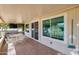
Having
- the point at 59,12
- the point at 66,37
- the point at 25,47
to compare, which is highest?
the point at 59,12

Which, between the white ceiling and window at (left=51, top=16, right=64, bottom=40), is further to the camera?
A: window at (left=51, top=16, right=64, bottom=40)

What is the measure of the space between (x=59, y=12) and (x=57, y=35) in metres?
0.82

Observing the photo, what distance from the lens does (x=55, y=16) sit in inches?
194

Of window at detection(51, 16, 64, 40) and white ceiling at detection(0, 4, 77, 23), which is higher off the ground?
white ceiling at detection(0, 4, 77, 23)

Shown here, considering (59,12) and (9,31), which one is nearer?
(9,31)

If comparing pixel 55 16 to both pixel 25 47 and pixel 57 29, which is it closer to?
pixel 57 29

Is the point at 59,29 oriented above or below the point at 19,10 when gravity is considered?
below

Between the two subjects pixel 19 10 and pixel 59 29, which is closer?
pixel 19 10

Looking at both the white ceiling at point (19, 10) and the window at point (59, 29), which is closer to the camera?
the white ceiling at point (19, 10)

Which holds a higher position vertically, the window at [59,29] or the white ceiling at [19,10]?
the white ceiling at [19,10]
